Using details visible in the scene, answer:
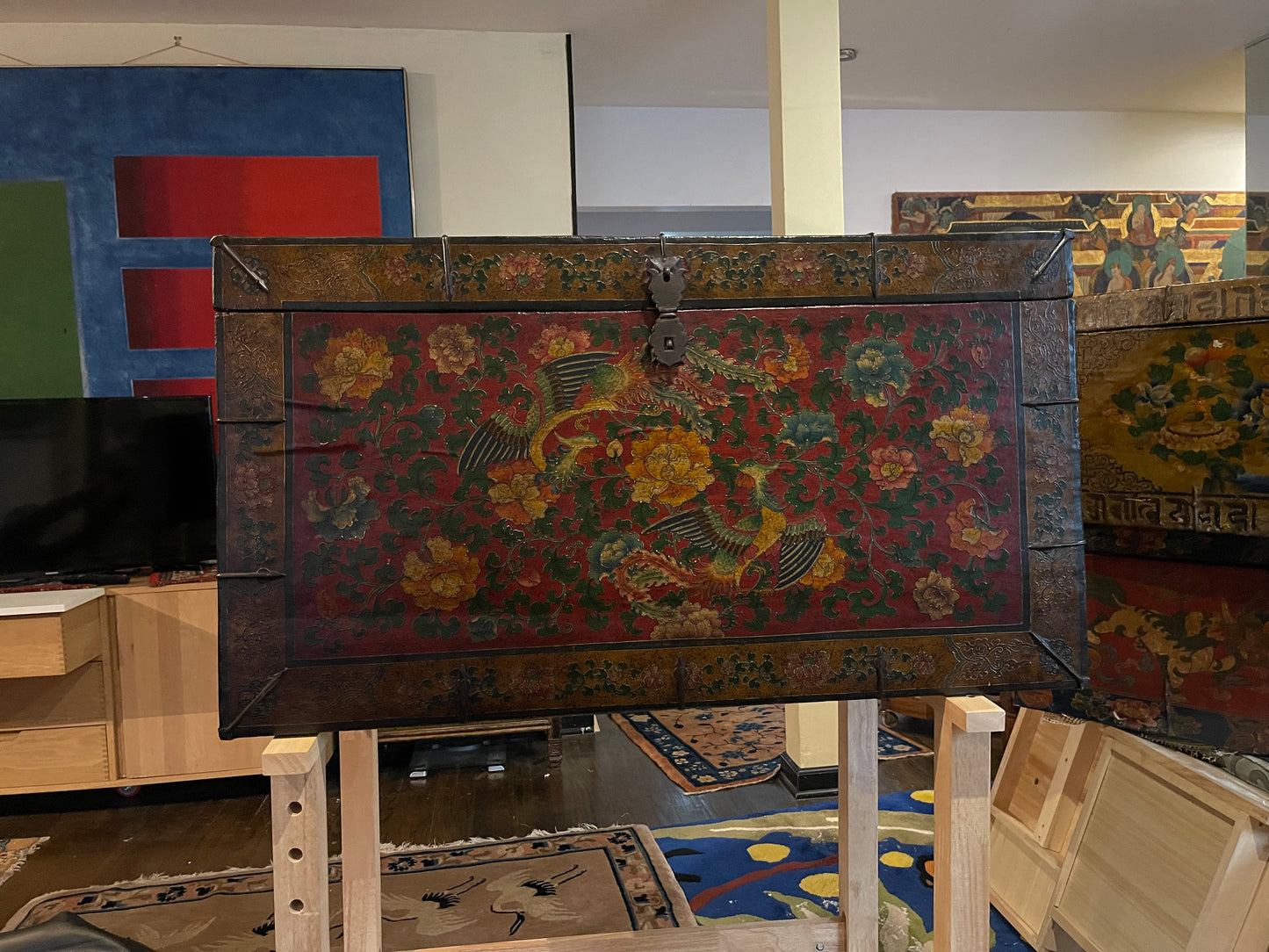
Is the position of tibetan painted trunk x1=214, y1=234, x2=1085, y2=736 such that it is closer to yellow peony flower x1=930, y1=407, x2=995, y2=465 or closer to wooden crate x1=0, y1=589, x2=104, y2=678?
yellow peony flower x1=930, y1=407, x2=995, y2=465

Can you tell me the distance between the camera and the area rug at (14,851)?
264 cm

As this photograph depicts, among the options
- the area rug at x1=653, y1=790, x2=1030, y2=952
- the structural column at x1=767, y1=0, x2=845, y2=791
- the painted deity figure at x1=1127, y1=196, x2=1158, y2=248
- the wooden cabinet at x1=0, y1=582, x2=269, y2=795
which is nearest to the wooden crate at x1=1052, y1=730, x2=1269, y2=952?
the area rug at x1=653, y1=790, x2=1030, y2=952

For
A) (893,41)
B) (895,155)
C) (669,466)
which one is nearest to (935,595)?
(669,466)

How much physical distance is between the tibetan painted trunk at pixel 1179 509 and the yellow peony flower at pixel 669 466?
3.29 feet

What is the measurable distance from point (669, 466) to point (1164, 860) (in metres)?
1.34

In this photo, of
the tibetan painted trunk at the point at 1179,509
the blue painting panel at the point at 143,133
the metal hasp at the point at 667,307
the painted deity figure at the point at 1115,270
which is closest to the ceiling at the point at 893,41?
the blue painting panel at the point at 143,133

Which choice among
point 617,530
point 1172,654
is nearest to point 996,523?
point 617,530

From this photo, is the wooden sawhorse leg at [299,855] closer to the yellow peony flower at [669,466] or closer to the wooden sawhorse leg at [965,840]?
the yellow peony flower at [669,466]

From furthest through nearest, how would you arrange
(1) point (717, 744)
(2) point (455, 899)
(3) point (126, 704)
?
(1) point (717, 744)
(3) point (126, 704)
(2) point (455, 899)

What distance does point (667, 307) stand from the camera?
49.6 inches

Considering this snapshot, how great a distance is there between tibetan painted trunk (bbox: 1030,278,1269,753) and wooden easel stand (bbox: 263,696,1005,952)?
52 centimetres

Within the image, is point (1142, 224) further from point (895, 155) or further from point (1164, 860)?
point (1164, 860)

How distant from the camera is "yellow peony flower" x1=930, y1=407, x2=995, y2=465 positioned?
4.30 feet

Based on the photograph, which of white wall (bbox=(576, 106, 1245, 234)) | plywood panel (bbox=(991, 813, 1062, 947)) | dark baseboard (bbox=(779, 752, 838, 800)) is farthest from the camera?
white wall (bbox=(576, 106, 1245, 234))
